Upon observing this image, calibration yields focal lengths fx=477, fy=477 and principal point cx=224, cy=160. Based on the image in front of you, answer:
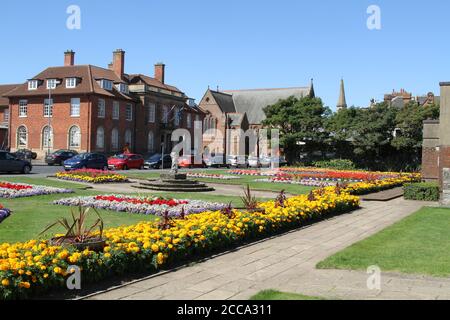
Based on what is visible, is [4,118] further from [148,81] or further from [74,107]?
Answer: [148,81]

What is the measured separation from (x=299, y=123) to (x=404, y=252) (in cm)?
4066

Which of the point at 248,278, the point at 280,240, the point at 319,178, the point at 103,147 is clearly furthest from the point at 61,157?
the point at 248,278

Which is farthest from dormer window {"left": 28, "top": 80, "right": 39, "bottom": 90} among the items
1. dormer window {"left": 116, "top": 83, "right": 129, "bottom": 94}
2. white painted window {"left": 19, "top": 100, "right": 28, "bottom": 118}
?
dormer window {"left": 116, "top": 83, "right": 129, "bottom": 94}

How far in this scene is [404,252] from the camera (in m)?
8.91

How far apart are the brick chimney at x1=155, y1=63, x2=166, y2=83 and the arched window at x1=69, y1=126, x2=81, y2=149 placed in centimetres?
1813

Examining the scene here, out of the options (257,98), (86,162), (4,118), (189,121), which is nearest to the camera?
(86,162)

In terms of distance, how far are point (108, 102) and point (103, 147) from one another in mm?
4845

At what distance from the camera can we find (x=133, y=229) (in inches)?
344

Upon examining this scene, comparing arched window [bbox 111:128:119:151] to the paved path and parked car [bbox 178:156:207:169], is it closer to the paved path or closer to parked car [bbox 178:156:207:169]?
parked car [bbox 178:156:207:169]

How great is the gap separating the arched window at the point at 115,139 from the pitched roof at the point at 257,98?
38248 millimetres

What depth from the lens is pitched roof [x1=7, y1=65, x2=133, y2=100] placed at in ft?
163

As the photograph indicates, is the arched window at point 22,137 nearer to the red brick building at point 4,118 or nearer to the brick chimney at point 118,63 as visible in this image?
the red brick building at point 4,118

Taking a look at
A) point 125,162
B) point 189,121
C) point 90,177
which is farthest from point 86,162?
point 189,121

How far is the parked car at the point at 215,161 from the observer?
5269 cm
